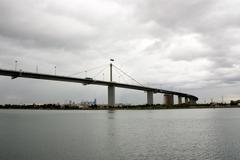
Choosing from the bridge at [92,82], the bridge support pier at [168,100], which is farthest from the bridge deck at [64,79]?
the bridge support pier at [168,100]

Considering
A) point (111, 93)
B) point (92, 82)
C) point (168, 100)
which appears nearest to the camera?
point (92, 82)

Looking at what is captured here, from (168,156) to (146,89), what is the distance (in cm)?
9477

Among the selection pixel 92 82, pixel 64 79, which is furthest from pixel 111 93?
pixel 64 79

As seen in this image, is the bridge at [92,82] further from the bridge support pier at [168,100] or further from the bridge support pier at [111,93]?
the bridge support pier at [168,100]

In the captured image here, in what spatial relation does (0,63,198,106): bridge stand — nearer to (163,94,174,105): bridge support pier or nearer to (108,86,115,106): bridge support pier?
(108,86,115,106): bridge support pier

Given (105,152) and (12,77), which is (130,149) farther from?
(12,77)

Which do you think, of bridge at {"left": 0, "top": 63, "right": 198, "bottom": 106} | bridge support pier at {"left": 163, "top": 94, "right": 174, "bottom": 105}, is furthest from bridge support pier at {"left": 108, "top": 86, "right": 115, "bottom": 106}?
bridge support pier at {"left": 163, "top": 94, "right": 174, "bottom": 105}

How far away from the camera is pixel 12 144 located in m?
26.7

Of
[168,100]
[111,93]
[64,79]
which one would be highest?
[64,79]

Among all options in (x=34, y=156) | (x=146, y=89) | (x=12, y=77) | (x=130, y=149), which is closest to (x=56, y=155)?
(x=34, y=156)

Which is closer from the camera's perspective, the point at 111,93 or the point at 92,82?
the point at 92,82

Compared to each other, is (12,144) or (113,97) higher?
(113,97)

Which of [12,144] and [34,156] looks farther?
[12,144]

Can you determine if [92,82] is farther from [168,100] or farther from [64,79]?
[168,100]
